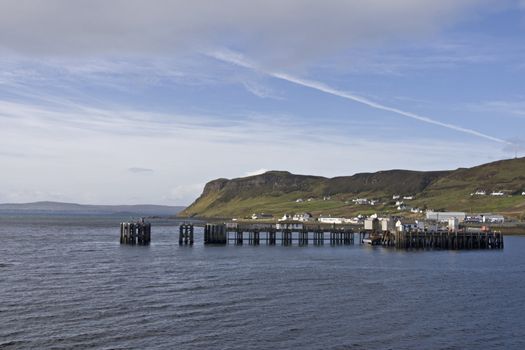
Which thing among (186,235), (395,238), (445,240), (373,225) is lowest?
(445,240)

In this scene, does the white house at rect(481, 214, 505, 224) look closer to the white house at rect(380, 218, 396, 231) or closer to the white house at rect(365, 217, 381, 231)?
the white house at rect(365, 217, 381, 231)

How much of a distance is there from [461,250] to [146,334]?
8770 centimetres

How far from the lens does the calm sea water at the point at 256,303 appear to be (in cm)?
3900

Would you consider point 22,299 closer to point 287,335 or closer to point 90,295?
point 90,295

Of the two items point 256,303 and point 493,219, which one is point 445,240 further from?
point 493,219

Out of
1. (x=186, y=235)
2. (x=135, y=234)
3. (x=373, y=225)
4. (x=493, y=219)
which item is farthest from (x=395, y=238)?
(x=493, y=219)

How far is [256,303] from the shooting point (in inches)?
2007

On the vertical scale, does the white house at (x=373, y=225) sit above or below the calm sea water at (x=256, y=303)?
above

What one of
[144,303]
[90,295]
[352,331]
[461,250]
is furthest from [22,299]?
[461,250]

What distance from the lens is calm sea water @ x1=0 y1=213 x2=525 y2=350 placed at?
39.0 m

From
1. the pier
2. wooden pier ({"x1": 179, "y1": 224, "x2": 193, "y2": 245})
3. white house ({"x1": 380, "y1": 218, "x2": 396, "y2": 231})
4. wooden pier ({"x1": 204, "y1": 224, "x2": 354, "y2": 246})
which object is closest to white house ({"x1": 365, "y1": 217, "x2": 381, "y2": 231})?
white house ({"x1": 380, "y1": 218, "x2": 396, "y2": 231})

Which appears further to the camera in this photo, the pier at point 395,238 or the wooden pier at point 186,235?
the pier at point 395,238

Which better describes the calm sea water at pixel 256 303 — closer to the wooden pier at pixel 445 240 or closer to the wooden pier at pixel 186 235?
the wooden pier at pixel 186 235

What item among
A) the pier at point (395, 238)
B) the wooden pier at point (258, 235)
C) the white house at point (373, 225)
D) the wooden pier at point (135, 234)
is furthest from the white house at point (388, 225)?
the wooden pier at point (135, 234)
